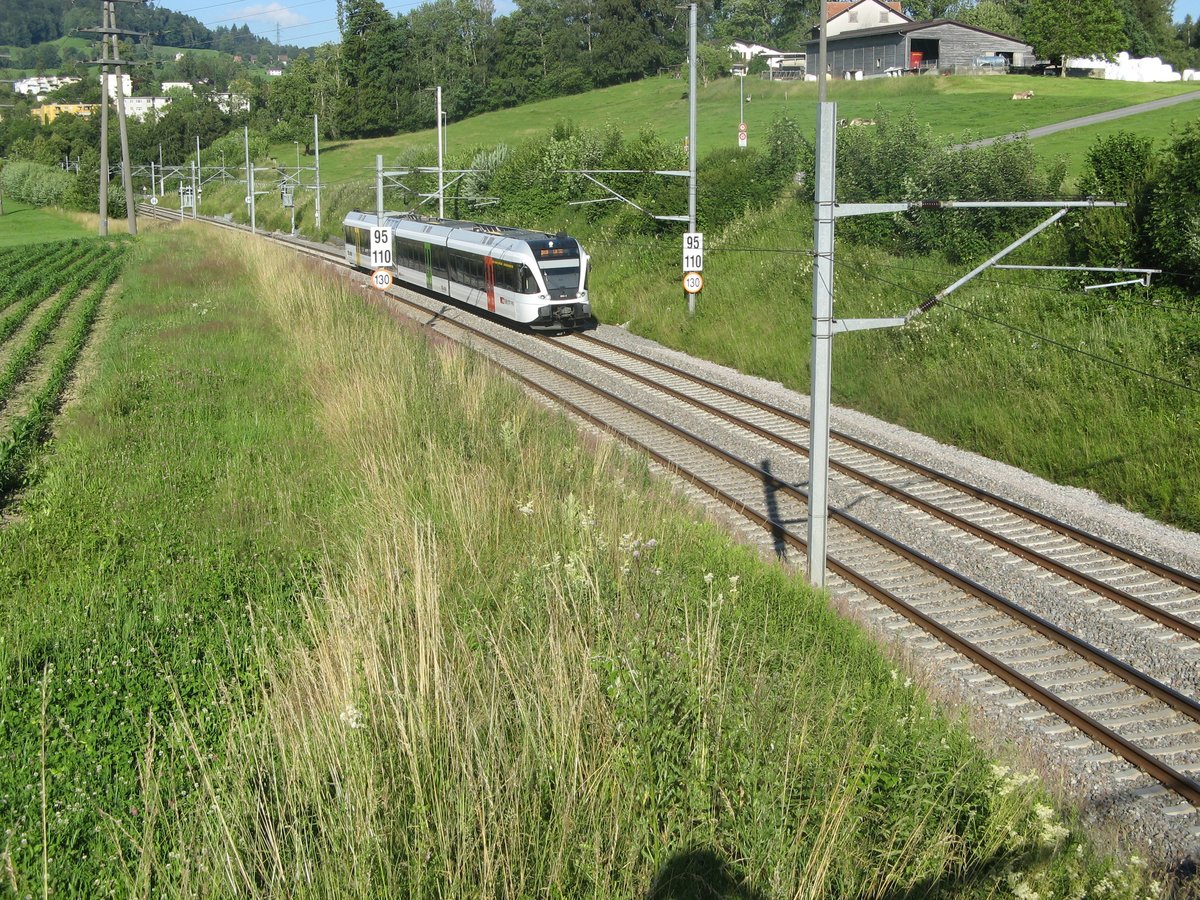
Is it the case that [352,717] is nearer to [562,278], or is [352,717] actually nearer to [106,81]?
[562,278]

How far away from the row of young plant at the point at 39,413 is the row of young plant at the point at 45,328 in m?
0.58

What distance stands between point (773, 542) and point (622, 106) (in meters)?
87.3

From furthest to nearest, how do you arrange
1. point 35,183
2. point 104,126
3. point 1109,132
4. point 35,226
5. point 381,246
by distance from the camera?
point 35,183
point 35,226
point 104,126
point 1109,132
point 381,246

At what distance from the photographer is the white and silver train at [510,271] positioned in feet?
94.5

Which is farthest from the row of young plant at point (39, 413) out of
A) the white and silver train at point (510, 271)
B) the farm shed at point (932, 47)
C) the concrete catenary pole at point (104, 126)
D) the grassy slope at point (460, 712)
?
the farm shed at point (932, 47)

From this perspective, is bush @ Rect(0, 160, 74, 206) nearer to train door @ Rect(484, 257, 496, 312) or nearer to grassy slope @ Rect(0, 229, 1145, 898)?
train door @ Rect(484, 257, 496, 312)

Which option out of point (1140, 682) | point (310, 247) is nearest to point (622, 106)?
point (310, 247)

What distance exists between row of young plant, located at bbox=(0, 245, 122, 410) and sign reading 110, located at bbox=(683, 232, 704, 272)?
47.4 ft

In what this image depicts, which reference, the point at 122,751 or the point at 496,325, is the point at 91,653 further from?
the point at 496,325

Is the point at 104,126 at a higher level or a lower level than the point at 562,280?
higher

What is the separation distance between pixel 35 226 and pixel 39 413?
7536 centimetres

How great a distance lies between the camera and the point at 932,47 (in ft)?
266

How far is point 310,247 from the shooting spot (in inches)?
2484

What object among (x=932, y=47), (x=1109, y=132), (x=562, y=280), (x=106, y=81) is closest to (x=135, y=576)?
(x=562, y=280)
